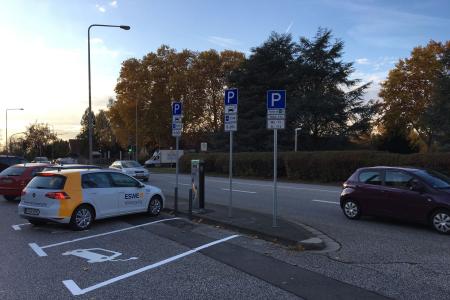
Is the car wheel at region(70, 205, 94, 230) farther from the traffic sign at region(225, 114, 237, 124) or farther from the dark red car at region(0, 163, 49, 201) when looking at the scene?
the dark red car at region(0, 163, 49, 201)

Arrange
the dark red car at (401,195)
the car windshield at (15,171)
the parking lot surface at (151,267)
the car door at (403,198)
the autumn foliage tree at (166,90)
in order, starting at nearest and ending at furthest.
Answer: the parking lot surface at (151,267) < the dark red car at (401,195) < the car door at (403,198) < the car windshield at (15,171) < the autumn foliage tree at (166,90)

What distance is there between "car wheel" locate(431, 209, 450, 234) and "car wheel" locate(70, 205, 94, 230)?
7747mm

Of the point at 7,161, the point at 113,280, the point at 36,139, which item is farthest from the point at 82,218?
the point at 36,139

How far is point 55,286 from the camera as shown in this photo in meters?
6.19

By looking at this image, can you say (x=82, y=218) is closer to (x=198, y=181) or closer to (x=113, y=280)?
(x=198, y=181)

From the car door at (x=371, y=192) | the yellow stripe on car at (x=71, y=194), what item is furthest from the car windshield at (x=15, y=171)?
the car door at (x=371, y=192)

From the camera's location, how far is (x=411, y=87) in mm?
57969

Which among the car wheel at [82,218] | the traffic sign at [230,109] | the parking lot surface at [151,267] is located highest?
the traffic sign at [230,109]

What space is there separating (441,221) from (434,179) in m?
1.17

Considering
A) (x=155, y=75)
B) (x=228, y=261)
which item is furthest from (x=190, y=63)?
(x=228, y=261)

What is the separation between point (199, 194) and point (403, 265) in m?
6.96

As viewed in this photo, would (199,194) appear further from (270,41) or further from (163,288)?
(270,41)

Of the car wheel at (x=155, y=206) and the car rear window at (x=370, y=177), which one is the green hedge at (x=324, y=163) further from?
the car wheel at (x=155, y=206)

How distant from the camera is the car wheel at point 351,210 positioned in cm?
1210
